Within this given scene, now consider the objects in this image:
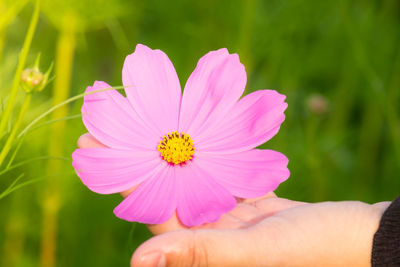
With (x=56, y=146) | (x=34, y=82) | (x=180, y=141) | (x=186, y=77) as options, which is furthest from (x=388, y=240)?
(x=186, y=77)

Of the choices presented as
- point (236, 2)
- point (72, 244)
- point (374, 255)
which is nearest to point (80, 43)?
point (236, 2)

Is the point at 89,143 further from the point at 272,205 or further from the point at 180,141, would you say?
Answer: the point at 272,205

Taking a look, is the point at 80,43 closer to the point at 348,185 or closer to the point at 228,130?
the point at 348,185

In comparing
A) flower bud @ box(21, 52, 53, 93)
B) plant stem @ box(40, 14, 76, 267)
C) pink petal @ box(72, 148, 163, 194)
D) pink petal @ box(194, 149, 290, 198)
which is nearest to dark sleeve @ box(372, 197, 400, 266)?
pink petal @ box(194, 149, 290, 198)

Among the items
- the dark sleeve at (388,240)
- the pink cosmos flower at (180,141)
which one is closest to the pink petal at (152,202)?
the pink cosmos flower at (180,141)

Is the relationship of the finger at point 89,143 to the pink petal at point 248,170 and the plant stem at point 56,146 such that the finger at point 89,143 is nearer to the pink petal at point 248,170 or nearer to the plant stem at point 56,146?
the pink petal at point 248,170

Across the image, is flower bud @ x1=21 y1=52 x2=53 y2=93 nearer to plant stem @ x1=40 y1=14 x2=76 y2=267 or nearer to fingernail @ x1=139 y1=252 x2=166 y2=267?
fingernail @ x1=139 y1=252 x2=166 y2=267
